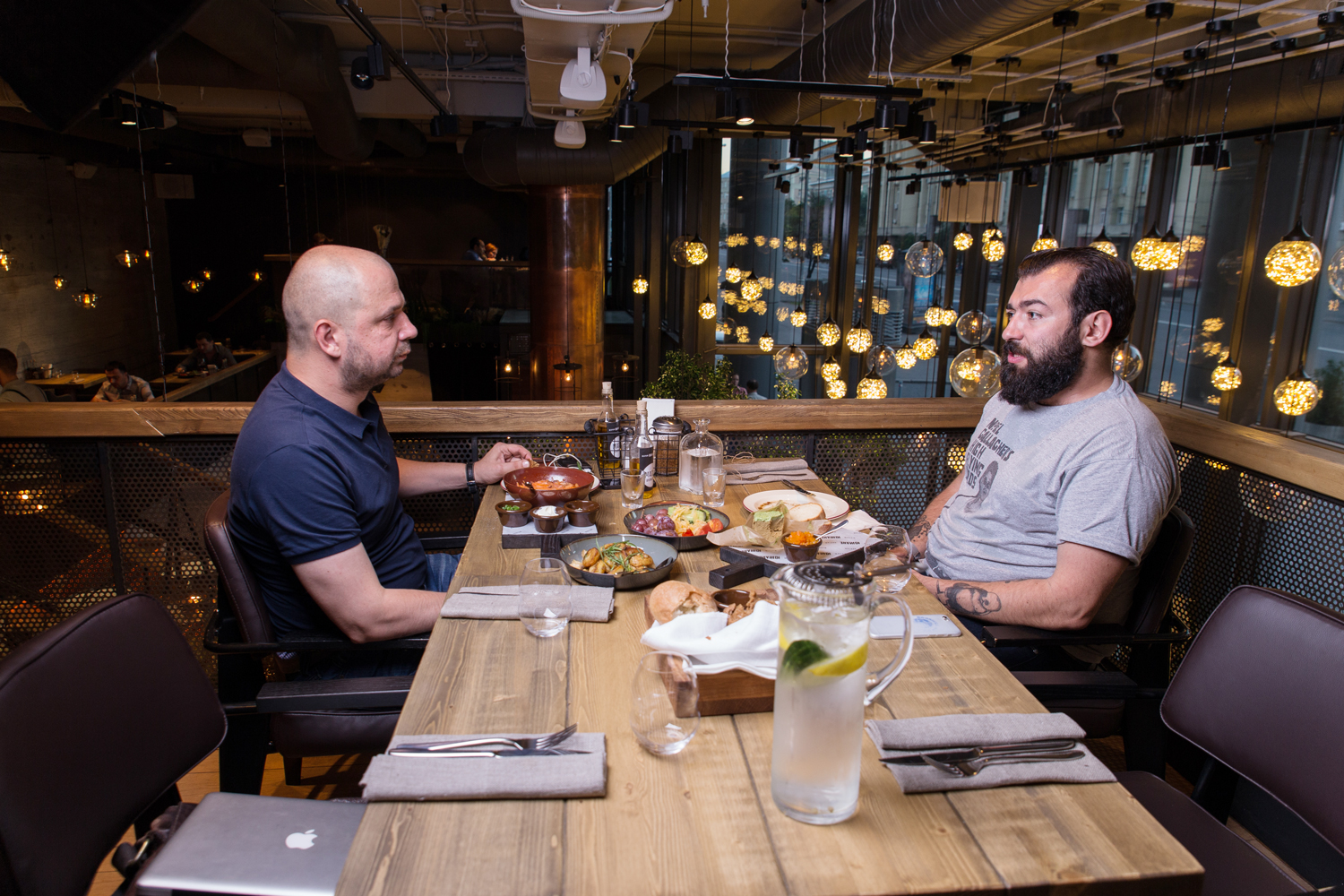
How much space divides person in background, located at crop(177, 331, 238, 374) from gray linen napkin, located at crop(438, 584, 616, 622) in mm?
8675

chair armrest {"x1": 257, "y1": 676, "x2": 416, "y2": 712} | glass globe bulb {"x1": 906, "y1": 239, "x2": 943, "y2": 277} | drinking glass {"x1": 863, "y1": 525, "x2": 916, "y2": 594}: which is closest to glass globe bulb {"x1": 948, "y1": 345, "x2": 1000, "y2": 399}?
glass globe bulb {"x1": 906, "y1": 239, "x2": 943, "y2": 277}

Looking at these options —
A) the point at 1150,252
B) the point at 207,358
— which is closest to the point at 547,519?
the point at 1150,252

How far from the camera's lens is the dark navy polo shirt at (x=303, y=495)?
1.65 meters

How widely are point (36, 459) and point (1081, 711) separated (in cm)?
303

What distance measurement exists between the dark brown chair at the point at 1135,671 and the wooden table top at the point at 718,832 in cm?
49

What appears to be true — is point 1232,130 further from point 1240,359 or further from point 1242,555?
point 1242,555

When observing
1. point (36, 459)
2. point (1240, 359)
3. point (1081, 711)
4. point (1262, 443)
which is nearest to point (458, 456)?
point (36, 459)

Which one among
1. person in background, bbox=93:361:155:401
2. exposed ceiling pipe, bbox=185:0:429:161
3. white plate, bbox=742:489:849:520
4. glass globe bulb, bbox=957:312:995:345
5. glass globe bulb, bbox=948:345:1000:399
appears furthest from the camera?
person in background, bbox=93:361:155:401

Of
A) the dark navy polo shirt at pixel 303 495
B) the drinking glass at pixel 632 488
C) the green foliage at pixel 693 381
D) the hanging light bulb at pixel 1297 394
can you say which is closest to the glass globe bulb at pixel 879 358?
the green foliage at pixel 693 381

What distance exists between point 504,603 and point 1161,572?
142cm

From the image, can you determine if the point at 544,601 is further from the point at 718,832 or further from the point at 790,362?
Answer: the point at 790,362

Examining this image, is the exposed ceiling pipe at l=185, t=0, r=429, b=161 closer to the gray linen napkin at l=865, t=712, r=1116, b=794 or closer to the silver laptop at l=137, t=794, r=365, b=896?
the silver laptop at l=137, t=794, r=365, b=896

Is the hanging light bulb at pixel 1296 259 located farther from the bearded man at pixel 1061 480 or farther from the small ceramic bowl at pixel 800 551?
the small ceramic bowl at pixel 800 551

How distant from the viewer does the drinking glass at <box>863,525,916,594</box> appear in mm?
1578
